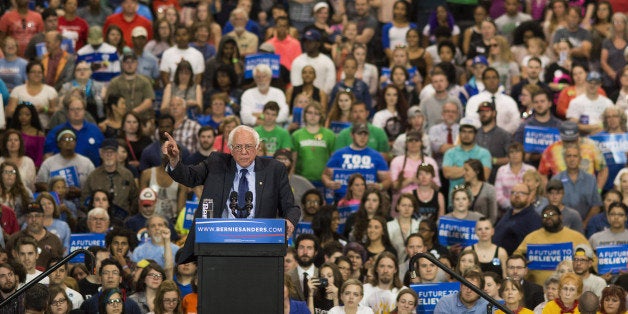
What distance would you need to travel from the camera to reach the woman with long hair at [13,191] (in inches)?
628

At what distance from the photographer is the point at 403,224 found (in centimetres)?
1580

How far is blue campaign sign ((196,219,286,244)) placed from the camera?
9.83 m

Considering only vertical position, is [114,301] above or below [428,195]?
below

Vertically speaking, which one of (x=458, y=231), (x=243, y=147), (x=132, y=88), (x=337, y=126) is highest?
(x=132, y=88)

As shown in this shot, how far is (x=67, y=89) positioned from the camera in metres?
18.6

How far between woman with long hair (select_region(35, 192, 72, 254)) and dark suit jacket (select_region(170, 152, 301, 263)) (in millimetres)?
5149

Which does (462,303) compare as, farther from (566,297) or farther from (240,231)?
(240,231)

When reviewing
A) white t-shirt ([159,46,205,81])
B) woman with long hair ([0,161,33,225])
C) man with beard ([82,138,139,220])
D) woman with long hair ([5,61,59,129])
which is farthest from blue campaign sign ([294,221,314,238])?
white t-shirt ([159,46,205,81])

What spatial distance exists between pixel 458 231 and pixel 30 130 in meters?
5.15

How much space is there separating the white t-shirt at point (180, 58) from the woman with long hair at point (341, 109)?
2018 millimetres

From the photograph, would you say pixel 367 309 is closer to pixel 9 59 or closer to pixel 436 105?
pixel 436 105

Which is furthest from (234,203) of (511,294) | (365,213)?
(365,213)

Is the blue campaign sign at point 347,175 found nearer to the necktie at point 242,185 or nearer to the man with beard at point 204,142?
the man with beard at point 204,142

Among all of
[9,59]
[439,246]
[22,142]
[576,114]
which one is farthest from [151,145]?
[576,114]
